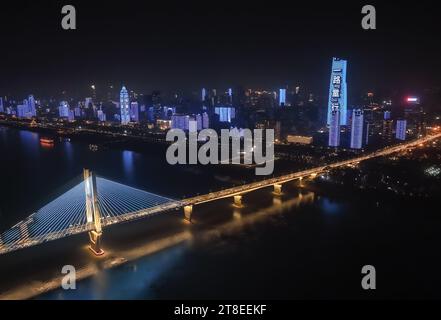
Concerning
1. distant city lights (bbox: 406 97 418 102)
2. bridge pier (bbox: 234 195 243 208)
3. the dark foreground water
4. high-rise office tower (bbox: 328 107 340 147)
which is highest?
distant city lights (bbox: 406 97 418 102)

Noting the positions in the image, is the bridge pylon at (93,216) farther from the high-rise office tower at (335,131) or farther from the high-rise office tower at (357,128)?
the high-rise office tower at (335,131)

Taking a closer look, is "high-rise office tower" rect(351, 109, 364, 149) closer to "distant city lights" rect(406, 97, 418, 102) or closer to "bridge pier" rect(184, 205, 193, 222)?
"bridge pier" rect(184, 205, 193, 222)

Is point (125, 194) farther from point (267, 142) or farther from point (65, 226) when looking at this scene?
point (267, 142)

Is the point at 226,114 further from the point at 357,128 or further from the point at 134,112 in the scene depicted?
the point at 357,128

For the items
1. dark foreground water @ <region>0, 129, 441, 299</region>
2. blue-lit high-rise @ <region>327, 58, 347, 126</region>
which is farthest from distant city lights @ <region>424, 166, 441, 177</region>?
blue-lit high-rise @ <region>327, 58, 347, 126</region>

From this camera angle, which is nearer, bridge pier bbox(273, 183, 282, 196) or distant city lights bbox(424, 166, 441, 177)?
bridge pier bbox(273, 183, 282, 196)
